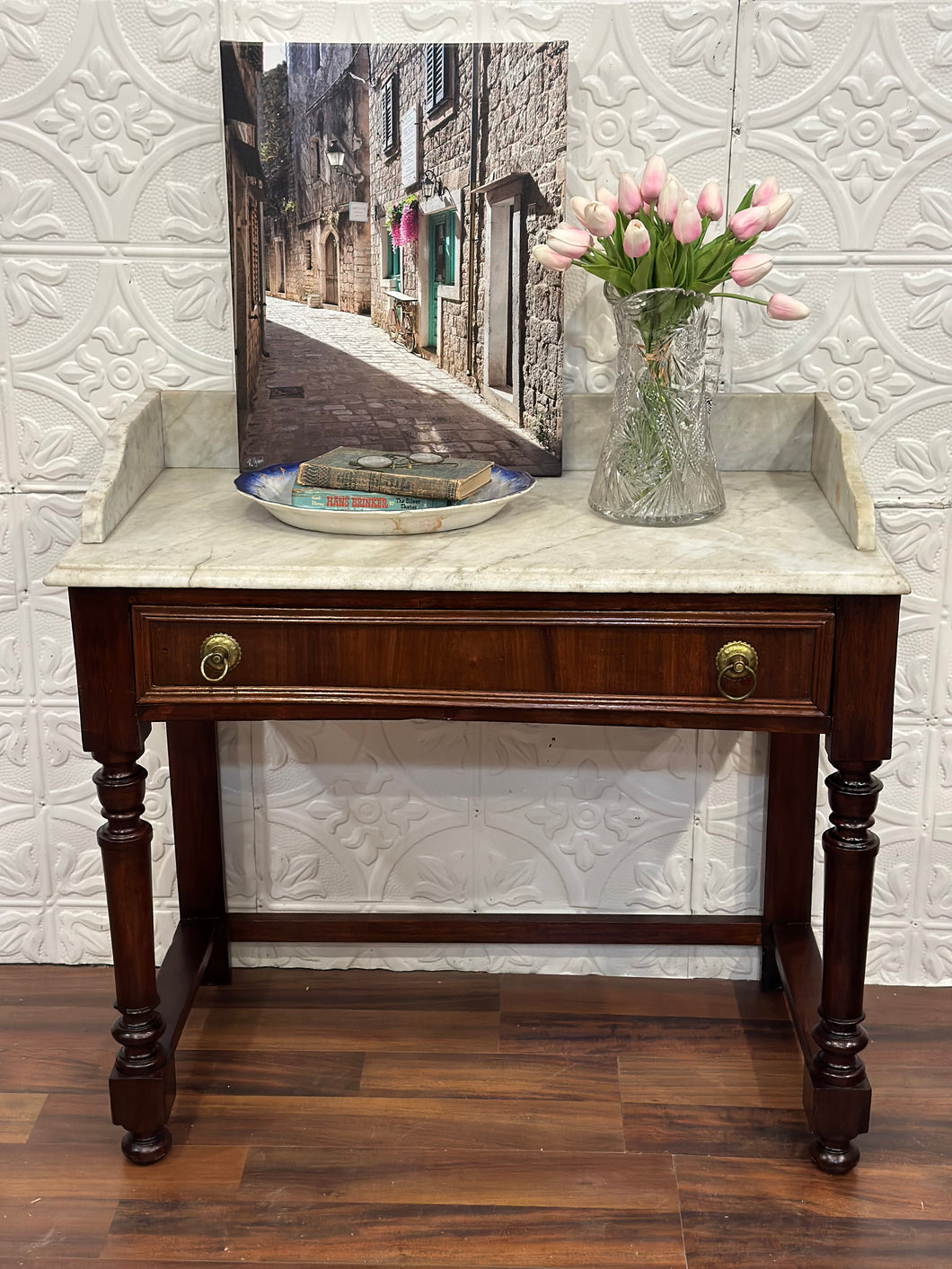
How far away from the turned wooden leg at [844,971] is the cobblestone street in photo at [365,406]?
677 millimetres

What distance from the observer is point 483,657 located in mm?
1556

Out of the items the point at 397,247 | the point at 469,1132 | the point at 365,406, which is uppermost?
the point at 397,247

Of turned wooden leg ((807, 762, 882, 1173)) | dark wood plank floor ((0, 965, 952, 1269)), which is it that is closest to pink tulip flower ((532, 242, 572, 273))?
turned wooden leg ((807, 762, 882, 1173))

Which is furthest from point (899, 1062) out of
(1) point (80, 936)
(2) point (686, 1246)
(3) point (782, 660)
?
(1) point (80, 936)

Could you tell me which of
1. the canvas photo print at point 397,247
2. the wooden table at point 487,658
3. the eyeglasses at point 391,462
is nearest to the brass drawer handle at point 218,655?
the wooden table at point 487,658

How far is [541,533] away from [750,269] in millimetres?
435

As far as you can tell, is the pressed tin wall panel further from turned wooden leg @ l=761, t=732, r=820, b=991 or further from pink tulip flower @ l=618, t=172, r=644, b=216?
pink tulip flower @ l=618, t=172, r=644, b=216

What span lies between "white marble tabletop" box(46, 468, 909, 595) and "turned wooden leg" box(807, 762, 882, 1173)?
0.90 feet

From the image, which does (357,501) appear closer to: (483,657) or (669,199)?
(483,657)

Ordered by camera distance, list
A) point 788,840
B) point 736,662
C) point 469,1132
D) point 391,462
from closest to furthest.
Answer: point 736,662
point 391,462
point 469,1132
point 788,840

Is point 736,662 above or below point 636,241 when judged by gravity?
below

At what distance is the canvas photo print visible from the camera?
1.78 meters

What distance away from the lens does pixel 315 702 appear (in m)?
1.58

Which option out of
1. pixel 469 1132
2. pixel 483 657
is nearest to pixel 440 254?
pixel 483 657
